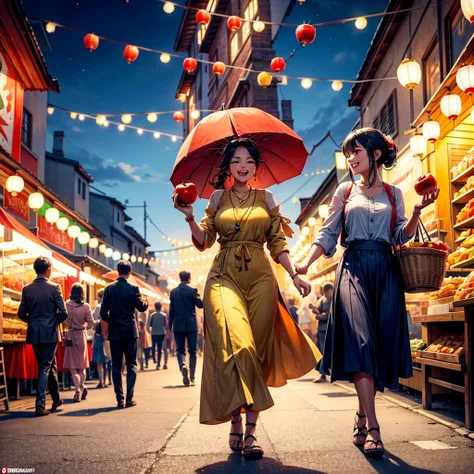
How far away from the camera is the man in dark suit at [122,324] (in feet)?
30.0

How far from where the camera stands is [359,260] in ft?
16.1

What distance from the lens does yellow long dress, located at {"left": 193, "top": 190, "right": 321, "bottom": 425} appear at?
4.32m

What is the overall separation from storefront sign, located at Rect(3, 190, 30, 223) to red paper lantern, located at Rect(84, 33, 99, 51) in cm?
403

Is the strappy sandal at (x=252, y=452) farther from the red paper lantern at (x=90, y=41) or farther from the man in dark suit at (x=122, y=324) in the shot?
the red paper lantern at (x=90, y=41)

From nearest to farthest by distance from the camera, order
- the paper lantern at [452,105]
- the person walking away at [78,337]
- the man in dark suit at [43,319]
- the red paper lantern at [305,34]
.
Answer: the man in dark suit at [43,319]
the paper lantern at [452,105]
the person walking away at [78,337]
the red paper lantern at [305,34]

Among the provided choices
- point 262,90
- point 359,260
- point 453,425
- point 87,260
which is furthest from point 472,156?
point 262,90

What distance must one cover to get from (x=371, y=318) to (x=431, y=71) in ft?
34.0

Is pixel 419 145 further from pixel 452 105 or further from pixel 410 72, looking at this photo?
pixel 452 105

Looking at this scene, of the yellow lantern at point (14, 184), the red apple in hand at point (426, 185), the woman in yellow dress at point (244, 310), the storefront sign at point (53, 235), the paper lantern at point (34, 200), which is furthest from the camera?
the storefront sign at point (53, 235)

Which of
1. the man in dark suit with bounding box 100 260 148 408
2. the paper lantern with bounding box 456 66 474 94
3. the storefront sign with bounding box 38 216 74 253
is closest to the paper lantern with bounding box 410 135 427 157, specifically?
the paper lantern with bounding box 456 66 474 94

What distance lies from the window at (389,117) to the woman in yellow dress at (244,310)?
40.2 ft

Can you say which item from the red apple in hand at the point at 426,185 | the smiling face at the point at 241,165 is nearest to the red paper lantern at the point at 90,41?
the smiling face at the point at 241,165

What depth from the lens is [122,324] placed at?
30.0ft

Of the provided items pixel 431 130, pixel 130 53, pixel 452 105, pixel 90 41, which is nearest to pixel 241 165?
pixel 452 105
